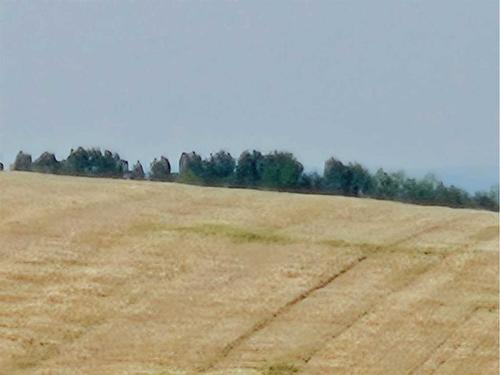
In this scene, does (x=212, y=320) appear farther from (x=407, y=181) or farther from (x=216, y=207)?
(x=407, y=181)

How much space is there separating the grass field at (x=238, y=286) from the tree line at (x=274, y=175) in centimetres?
714

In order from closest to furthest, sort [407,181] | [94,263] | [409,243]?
[94,263] < [409,243] < [407,181]

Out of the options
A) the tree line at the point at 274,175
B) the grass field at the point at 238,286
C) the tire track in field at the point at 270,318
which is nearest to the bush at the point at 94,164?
the tree line at the point at 274,175

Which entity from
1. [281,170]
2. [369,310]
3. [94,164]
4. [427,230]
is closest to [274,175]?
[281,170]

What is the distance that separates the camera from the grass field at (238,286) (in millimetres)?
23797

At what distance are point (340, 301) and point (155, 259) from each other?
15.0 ft

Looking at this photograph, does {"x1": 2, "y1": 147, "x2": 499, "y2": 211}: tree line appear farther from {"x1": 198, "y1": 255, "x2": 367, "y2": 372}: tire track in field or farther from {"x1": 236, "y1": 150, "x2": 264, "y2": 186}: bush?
{"x1": 198, "y1": 255, "x2": 367, "y2": 372}: tire track in field

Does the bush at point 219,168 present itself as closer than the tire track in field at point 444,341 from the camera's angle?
No

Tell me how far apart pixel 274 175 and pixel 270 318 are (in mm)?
19193

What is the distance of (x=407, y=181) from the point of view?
4572 centimetres

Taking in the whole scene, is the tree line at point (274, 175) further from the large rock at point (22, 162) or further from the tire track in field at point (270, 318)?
the tire track in field at point (270, 318)

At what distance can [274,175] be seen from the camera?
4500 centimetres

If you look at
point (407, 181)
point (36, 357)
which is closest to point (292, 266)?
point (36, 357)

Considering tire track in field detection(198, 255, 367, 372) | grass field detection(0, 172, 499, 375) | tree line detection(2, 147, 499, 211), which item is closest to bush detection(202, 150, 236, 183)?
tree line detection(2, 147, 499, 211)
